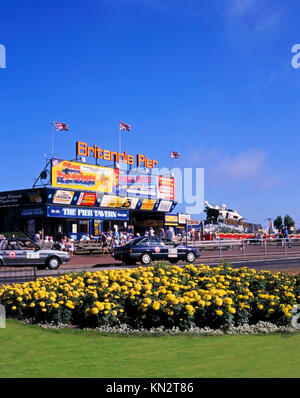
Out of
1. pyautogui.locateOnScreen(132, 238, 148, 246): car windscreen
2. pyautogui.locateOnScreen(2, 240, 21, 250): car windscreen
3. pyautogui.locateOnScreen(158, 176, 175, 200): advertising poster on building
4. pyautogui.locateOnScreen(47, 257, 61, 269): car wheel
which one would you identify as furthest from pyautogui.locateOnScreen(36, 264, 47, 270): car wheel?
pyautogui.locateOnScreen(158, 176, 175, 200): advertising poster on building

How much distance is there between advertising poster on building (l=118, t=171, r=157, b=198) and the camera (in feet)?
166

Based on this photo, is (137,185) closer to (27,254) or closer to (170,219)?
(170,219)

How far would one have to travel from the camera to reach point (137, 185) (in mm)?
52312

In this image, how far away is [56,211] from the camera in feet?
137

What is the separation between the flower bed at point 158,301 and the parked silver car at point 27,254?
11.8 metres

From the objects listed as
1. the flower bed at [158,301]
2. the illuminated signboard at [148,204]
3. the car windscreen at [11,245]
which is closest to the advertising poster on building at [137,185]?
the illuminated signboard at [148,204]

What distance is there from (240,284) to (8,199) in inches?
1537

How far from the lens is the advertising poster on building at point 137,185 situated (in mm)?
50562

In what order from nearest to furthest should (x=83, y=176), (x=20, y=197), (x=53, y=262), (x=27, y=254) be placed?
1. (x=27, y=254)
2. (x=53, y=262)
3. (x=20, y=197)
4. (x=83, y=176)

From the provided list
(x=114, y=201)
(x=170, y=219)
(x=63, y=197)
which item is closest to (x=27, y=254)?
(x=63, y=197)

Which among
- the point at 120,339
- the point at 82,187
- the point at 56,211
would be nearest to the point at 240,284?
the point at 120,339

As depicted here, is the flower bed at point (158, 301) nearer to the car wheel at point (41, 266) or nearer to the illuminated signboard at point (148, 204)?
the car wheel at point (41, 266)

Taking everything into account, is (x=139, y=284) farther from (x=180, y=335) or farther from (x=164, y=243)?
(x=164, y=243)

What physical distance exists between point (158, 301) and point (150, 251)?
16528 millimetres
